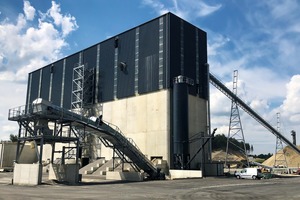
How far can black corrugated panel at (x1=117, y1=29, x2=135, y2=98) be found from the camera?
58.9 metres

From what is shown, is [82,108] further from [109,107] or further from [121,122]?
[121,122]

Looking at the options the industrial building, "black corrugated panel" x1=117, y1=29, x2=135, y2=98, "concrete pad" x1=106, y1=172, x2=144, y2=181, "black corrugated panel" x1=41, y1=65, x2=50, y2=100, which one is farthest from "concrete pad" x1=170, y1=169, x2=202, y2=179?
"black corrugated panel" x1=41, y1=65, x2=50, y2=100

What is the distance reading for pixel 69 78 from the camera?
71.9m

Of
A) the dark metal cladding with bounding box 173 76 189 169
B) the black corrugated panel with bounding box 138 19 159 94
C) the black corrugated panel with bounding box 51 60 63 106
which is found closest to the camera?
the dark metal cladding with bounding box 173 76 189 169

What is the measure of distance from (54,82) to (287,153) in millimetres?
83093

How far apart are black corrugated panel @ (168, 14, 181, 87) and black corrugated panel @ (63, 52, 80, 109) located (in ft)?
87.4

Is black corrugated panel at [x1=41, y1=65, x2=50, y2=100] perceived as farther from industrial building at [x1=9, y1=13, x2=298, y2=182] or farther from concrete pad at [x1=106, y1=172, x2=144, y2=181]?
concrete pad at [x1=106, y1=172, x2=144, y2=181]

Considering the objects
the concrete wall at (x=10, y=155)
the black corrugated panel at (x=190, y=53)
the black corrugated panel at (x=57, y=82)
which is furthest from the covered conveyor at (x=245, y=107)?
the concrete wall at (x=10, y=155)

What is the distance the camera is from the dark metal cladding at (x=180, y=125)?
5022cm

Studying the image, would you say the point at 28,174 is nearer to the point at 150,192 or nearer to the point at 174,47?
the point at 150,192

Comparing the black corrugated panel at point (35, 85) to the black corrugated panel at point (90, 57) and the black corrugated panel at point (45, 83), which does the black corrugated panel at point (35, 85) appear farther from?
the black corrugated panel at point (90, 57)

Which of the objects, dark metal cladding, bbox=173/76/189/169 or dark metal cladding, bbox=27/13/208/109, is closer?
dark metal cladding, bbox=173/76/189/169

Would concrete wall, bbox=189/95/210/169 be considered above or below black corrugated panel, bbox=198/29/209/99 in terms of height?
below

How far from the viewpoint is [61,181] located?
35.8 meters
